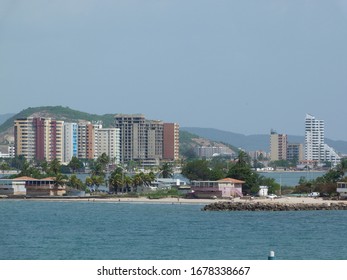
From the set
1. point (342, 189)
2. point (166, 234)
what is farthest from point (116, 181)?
point (166, 234)

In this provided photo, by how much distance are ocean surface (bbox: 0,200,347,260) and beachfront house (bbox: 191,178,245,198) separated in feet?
32.1

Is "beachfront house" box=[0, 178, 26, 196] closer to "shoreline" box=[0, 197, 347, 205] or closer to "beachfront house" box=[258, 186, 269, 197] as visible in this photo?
"shoreline" box=[0, 197, 347, 205]

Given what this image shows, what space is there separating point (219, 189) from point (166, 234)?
118 ft

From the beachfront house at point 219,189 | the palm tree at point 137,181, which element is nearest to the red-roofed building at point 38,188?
the palm tree at point 137,181

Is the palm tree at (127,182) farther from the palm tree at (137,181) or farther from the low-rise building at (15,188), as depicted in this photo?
the low-rise building at (15,188)

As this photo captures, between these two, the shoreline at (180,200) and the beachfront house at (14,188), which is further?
the beachfront house at (14,188)

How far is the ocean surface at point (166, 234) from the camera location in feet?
117

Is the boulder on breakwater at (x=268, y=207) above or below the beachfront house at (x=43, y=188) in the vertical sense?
below

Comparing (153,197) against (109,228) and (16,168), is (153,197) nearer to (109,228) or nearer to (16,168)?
(109,228)

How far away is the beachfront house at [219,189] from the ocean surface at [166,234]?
32.1 feet

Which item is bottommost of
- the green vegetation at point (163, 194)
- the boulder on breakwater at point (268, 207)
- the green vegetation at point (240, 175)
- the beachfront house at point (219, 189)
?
the boulder on breakwater at point (268, 207)

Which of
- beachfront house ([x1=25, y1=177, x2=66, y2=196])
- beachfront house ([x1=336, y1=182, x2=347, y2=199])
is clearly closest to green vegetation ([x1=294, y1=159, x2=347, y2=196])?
beachfront house ([x1=336, y1=182, x2=347, y2=199])

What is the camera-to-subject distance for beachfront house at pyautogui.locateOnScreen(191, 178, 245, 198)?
265 ft
